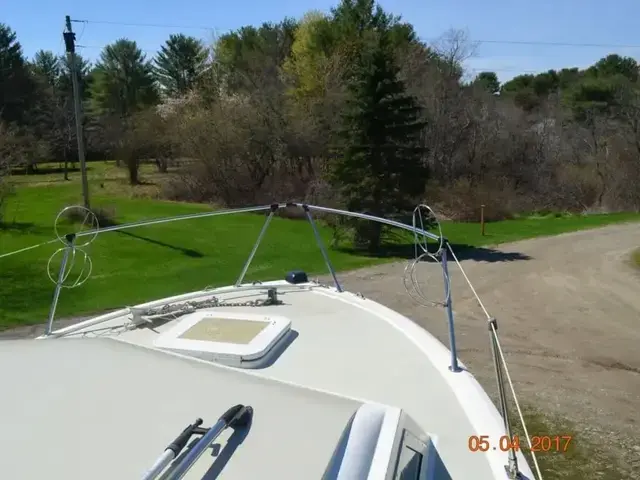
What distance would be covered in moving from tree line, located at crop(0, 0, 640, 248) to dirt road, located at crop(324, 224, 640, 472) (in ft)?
11.5

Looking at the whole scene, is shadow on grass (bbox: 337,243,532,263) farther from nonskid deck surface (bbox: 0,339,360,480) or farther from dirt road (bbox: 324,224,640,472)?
nonskid deck surface (bbox: 0,339,360,480)

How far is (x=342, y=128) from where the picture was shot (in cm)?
1592

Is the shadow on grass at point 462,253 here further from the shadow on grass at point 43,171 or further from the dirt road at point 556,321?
the shadow on grass at point 43,171

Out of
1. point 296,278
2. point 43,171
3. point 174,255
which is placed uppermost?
point 43,171

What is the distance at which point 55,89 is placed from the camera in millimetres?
40844

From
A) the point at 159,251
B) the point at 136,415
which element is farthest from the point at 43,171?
the point at 136,415

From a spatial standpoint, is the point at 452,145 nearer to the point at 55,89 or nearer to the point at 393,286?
the point at 393,286

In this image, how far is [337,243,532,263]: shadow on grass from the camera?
14.8 metres

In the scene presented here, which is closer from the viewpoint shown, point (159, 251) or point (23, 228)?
point (159, 251)

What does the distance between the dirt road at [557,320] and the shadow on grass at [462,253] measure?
52 millimetres

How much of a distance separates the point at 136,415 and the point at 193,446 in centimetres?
33

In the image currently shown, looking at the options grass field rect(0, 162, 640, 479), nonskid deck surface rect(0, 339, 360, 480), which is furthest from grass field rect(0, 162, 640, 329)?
nonskid deck surface rect(0, 339, 360, 480)

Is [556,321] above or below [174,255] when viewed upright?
below

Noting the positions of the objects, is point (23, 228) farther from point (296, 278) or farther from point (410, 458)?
point (410, 458)
